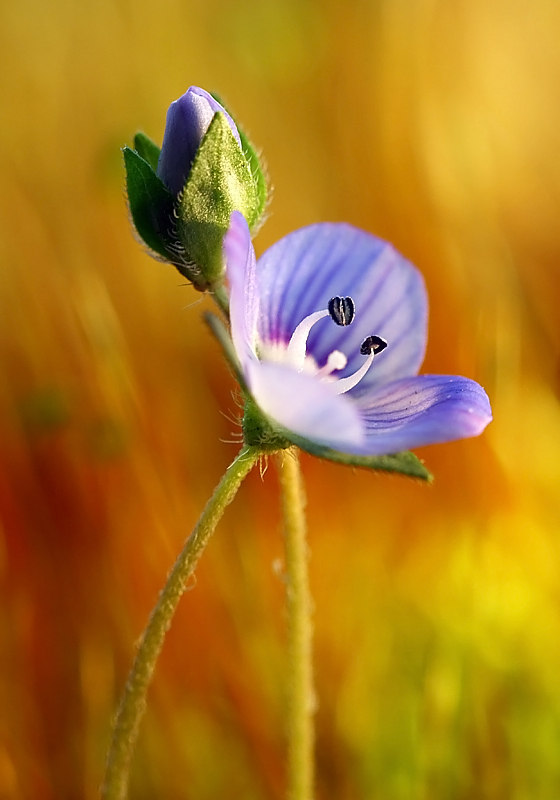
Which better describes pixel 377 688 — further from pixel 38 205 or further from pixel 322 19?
pixel 322 19

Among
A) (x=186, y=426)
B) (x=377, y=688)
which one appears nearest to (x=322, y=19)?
(x=186, y=426)

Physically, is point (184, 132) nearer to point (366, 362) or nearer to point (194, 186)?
point (194, 186)

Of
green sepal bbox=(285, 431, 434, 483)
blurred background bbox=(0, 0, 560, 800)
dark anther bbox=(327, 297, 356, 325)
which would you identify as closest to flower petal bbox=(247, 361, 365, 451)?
green sepal bbox=(285, 431, 434, 483)

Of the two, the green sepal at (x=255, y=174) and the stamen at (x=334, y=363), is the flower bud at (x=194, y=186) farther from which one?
the stamen at (x=334, y=363)

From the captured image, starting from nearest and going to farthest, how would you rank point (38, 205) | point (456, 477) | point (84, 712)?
point (84, 712) → point (456, 477) → point (38, 205)

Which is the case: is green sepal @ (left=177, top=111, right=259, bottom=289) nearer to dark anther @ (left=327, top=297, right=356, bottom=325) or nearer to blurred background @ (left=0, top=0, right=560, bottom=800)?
dark anther @ (left=327, top=297, right=356, bottom=325)

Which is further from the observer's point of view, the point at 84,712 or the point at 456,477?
the point at 456,477

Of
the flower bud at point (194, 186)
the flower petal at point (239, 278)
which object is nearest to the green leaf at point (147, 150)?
the flower bud at point (194, 186)

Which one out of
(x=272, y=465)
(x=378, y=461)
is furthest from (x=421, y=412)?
(x=272, y=465)
